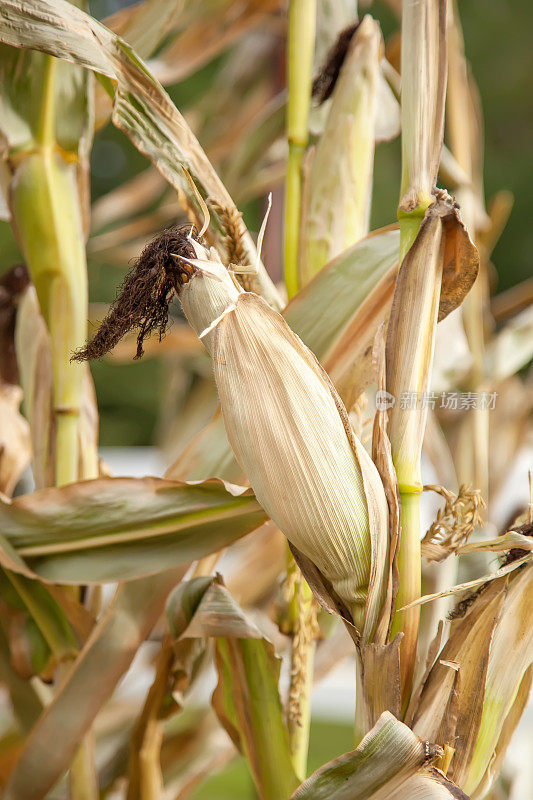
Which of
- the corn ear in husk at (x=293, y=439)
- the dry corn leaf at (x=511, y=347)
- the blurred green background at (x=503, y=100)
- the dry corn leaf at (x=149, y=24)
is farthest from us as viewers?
the blurred green background at (x=503, y=100)

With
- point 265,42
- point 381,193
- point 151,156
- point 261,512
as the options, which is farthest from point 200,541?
point 381,193

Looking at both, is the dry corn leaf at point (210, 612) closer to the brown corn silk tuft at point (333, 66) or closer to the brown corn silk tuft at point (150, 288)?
the brown corn silk tuft at point (150, 288)

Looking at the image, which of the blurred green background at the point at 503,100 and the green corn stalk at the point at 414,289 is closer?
the green corn stalk at the point at 414,289

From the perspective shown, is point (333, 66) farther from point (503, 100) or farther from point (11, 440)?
point (503, 100)

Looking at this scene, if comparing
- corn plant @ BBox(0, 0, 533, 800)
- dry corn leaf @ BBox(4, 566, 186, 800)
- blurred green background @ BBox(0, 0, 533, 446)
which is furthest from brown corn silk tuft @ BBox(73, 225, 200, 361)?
blurred green background @ BBox(0, 0, 533, 446)

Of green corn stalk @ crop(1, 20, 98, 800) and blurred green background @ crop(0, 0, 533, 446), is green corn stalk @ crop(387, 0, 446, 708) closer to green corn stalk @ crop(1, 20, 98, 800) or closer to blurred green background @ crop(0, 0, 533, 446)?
green corn stalk @ crop(1, 20, 98, 800)

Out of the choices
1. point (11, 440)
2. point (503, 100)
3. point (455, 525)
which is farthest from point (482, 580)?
point (503, 100)

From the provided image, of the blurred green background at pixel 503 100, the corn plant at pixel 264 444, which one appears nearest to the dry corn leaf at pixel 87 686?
the corn plant at pixel 264 444

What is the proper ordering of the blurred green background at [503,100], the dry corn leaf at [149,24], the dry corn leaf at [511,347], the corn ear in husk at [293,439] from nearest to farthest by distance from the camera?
the corn ear in husk at [293,439], the dry corn leaf at [149,24], the dry corn leaf at [511,347], the blurred green background at [503,100]
